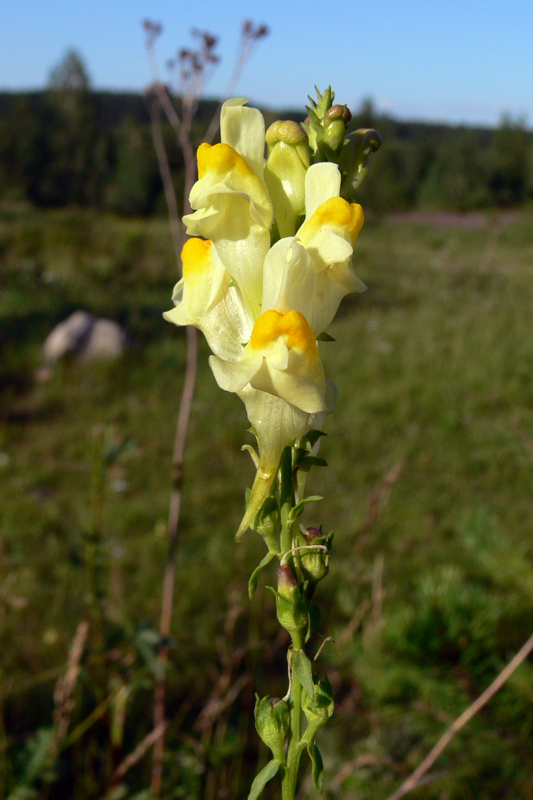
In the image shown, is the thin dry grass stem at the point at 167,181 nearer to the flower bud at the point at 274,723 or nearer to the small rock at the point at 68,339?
the flower bud at the point at 274,723

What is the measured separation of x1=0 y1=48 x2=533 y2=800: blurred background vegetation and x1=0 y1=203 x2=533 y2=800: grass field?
12 millimetres

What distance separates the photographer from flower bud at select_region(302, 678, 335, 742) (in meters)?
0.65

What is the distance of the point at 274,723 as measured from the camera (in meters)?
0.68

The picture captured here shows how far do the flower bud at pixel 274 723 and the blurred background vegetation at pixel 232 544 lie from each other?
675 mm

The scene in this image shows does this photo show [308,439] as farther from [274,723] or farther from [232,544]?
→ [232,544]

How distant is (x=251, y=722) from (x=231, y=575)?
0.82 metres

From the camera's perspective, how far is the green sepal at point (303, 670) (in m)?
0.62

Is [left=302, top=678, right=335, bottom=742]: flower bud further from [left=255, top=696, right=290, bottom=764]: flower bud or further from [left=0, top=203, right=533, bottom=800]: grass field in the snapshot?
[left=0, top=203, right=533, bottom=800]: grass field

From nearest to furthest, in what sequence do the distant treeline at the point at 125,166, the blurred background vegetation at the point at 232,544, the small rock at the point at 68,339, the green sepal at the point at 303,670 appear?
the green sepal at the point at 303,670
the blurred background vegetation at the point at 232,544
the small rock at the point at 68,339
the distant treeline at the point at 125,166

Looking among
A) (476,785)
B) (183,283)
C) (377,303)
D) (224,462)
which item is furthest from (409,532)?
(377,303)

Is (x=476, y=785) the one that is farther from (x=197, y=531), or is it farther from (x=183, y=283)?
(x=197, y=531)

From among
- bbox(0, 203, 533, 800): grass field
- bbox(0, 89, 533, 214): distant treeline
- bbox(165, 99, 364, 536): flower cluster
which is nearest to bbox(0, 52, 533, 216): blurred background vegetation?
bbox(0, 89, 533, 214): distant treeline

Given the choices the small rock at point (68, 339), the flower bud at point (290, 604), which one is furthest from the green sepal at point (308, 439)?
the small rock at point (68, 339)

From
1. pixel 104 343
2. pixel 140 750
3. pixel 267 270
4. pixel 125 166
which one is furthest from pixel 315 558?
pixel 125 166
